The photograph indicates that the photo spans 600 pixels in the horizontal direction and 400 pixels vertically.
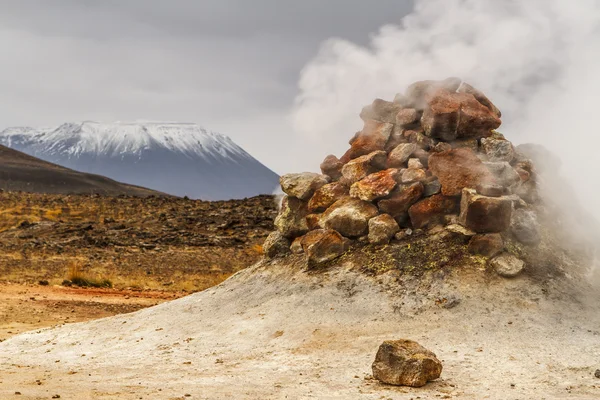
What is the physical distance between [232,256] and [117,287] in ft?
22.1

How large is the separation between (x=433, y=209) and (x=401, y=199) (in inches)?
19.5

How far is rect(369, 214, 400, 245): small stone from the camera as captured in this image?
Answer: 9625mm

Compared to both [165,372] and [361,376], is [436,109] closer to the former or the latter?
[361,376]

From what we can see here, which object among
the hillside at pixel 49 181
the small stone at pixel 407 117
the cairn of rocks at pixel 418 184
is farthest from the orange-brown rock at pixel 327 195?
the hillside at pixel 49 181

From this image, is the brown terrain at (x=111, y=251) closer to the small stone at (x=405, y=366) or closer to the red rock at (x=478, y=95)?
the small stone at (x=405, y=366)

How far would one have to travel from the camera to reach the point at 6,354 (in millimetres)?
9016

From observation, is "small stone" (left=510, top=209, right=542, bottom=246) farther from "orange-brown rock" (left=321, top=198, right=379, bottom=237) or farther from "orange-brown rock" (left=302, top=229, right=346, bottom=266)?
"orange-brown rock" (left=302, top=229, right=346, bottom=266)

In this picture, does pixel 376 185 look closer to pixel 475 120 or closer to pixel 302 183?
pixel 302 183

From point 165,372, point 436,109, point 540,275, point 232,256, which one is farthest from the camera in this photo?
point 232,256

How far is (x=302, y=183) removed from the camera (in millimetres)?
11148

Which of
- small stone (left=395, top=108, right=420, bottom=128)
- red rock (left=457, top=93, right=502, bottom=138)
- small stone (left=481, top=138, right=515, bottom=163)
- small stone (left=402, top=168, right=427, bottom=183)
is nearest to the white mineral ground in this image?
small stone (left=402, top=168, right=427, bottom=183)

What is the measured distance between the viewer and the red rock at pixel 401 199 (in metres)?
9.73

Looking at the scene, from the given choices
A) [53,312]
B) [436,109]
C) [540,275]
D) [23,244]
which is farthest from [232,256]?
[540,275]

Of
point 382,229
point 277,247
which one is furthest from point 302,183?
point 382,229
